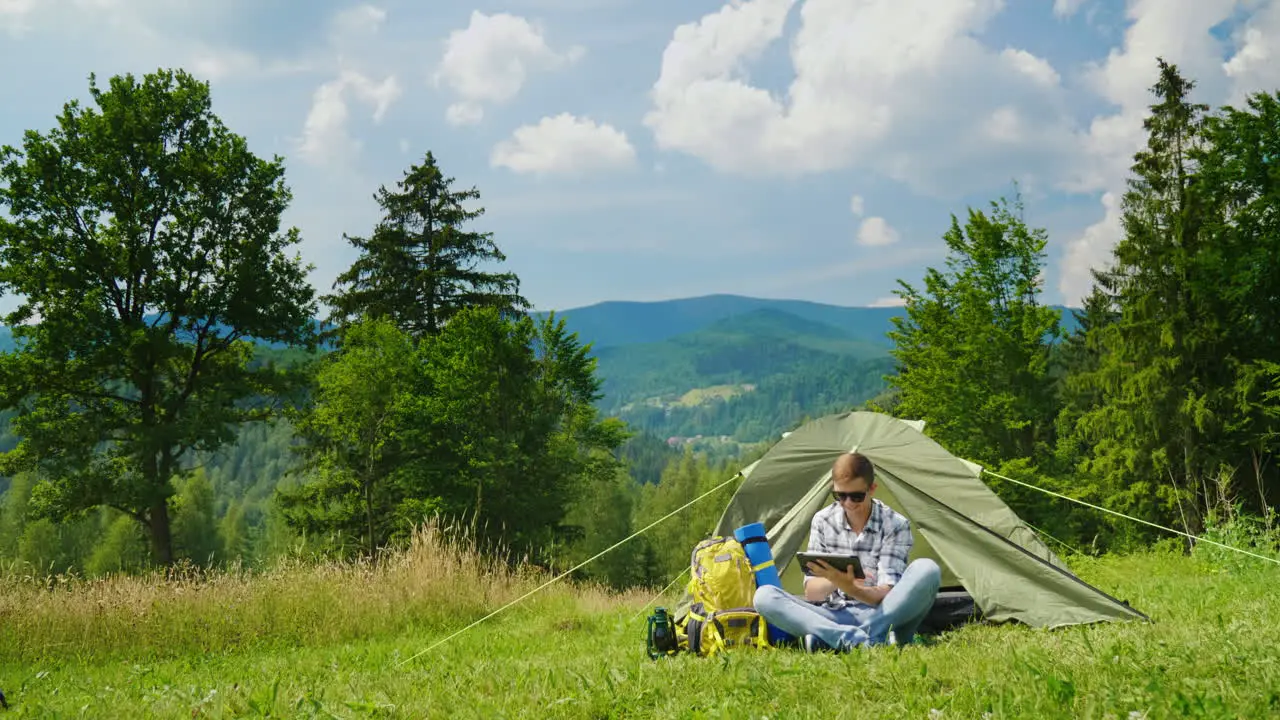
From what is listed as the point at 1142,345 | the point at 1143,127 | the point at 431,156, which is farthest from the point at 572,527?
the point at 1143,127

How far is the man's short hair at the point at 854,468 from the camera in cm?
523

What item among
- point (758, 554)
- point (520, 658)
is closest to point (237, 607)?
point (520, 658)

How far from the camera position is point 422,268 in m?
27.0

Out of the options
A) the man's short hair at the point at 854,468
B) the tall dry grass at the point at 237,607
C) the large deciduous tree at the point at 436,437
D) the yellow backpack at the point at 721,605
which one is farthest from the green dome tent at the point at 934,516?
the large deciduous tree at the point at 436,437

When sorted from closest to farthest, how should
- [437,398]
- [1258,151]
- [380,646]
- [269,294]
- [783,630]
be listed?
[783,630]
[380,646]
[1258,151]
[269,294]
[437,398]

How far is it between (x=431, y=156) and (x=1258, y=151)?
23101mm

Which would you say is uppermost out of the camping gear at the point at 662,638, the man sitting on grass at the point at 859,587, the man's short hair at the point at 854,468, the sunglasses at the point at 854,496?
the man's short hair at the point at 854,468

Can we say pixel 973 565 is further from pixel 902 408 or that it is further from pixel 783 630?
pixel 902 408

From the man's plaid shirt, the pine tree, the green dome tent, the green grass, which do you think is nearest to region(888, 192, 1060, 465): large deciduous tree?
the pine tree

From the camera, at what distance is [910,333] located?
930 inches

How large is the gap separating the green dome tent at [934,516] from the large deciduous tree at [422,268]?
66.0 feet

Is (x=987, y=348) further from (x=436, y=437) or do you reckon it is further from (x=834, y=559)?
(x=834, y=559)

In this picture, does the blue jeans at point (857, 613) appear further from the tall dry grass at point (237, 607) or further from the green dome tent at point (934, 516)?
the tall dry grass at point (237, 607)

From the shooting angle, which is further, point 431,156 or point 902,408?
point 431,156
